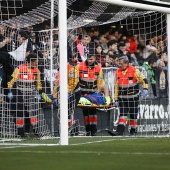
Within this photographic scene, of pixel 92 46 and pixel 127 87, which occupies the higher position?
pixel 92 46

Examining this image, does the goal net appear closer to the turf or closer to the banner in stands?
the banner in stands

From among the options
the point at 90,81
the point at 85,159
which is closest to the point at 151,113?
the point at 90,81

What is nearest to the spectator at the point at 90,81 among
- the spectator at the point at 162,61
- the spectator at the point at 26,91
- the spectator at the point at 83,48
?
the spectator at the point at 83,48

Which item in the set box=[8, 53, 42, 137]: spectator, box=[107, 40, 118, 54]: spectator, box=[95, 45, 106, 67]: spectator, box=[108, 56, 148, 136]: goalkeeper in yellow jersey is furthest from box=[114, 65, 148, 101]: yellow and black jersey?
→ box=[8, 53, 42, 137]: spectator

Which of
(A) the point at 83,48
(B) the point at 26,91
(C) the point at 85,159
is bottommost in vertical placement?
(C) the point at 85,159

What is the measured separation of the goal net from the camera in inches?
608

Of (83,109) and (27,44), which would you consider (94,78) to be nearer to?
(83,109)

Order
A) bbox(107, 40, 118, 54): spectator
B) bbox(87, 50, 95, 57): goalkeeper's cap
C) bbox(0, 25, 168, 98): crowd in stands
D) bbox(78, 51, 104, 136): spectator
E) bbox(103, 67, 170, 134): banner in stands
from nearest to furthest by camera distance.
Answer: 1. bbox(0, 25, 168, 98): crowd in stands
2. bbox(78, 51, 104, 136): spectator
3. bbox(87, 50, 95, 57): goalkeeper's cap
4. bbox(103, 67, 170, 134): banner in stands
5. bbox(107, 40, 118, 54): spectator

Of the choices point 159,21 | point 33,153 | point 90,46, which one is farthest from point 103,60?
point 33,153

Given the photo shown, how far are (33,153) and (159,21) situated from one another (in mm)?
7401

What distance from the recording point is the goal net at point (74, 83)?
50.7 feet

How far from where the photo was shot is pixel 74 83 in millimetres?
16703

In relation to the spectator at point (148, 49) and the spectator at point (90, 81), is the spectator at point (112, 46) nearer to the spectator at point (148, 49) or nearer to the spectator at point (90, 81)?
the spectator at point (90, 81)

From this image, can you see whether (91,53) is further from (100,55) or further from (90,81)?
(90,81)
